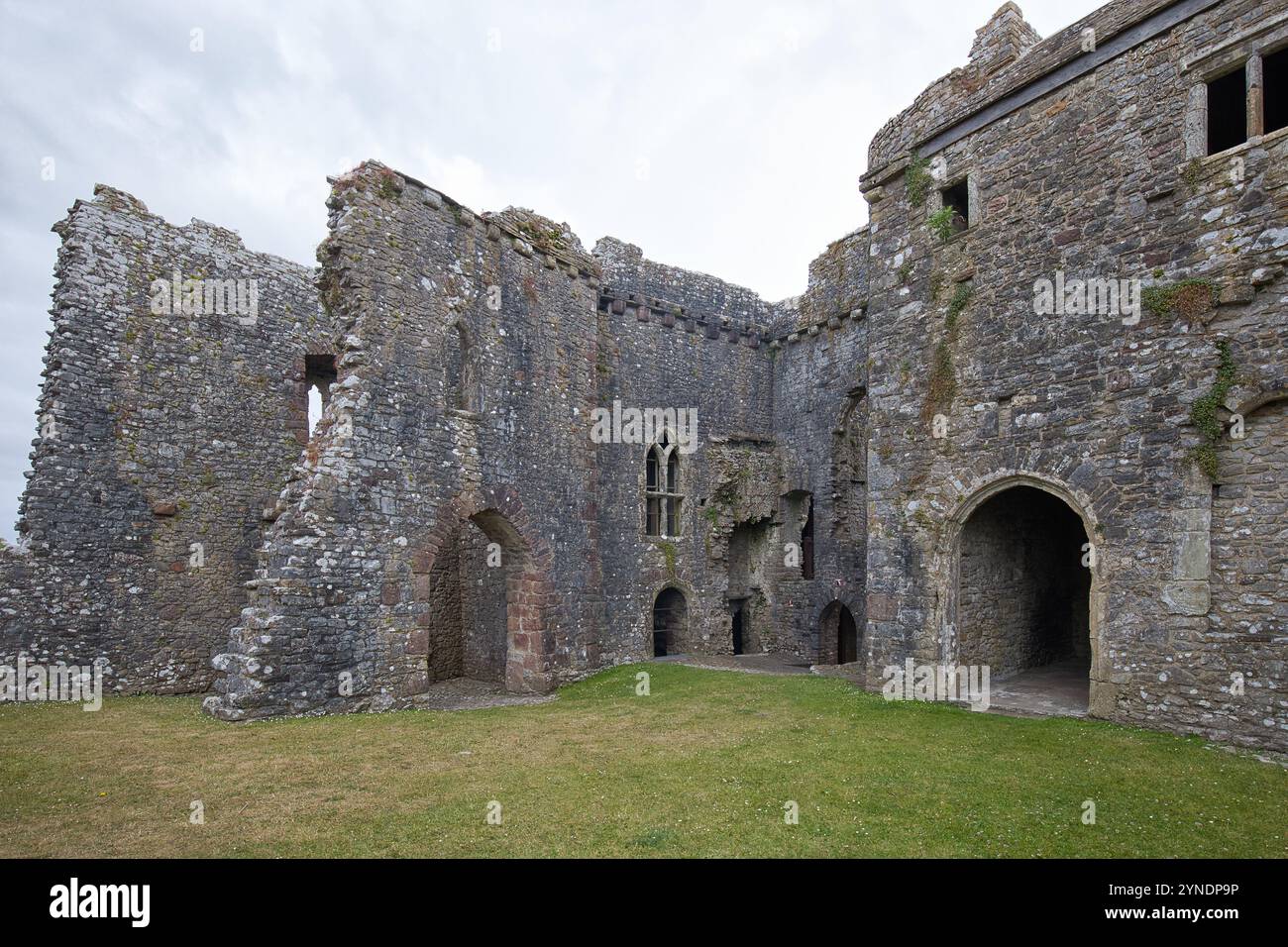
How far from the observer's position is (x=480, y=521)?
13.8 meters

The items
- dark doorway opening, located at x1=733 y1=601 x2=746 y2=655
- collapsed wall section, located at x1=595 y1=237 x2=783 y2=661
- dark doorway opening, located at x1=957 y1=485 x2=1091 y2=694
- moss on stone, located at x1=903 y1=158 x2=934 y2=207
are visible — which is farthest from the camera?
dark doorway opening, located at x1=733 y1=601 x2=746 y2=655

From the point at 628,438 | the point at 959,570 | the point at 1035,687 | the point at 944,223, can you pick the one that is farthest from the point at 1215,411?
the point at 628,438

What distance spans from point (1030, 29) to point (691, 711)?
12024 mm

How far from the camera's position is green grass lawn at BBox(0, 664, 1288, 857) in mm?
5535

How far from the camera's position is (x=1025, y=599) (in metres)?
12.7

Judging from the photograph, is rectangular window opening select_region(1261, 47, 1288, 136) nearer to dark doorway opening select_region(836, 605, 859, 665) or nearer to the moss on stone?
the moss on stone

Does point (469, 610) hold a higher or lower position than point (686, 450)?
lower

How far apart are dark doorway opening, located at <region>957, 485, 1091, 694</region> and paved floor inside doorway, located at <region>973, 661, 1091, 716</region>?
9 centimetres

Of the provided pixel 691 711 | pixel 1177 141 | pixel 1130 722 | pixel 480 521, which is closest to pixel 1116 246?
pixel 1177 141

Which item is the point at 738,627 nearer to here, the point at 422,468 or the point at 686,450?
the point at 686,450

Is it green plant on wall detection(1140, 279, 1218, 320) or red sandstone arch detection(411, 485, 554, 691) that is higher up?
green plant on wall detection(1140, 279, 1218, 320)

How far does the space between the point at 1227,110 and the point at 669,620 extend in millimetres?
15167

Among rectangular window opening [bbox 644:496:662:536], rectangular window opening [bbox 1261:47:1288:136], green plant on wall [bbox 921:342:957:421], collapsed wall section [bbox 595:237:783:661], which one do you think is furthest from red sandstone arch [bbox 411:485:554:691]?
rectangular window opening [bbox 1261:47:1288:136]

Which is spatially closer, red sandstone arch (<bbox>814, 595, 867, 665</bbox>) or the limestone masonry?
the limestone masonry
